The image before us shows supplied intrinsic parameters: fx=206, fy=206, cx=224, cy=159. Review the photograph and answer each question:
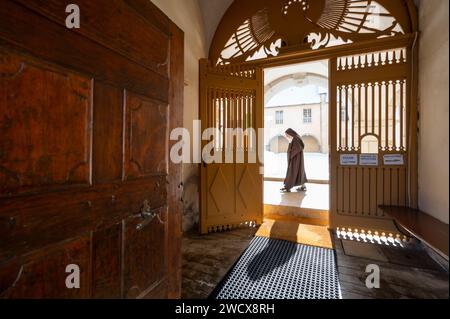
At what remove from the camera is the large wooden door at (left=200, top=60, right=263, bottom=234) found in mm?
2918

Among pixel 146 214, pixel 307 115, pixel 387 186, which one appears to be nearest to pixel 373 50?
pixel 387 186

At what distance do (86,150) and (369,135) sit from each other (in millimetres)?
2964

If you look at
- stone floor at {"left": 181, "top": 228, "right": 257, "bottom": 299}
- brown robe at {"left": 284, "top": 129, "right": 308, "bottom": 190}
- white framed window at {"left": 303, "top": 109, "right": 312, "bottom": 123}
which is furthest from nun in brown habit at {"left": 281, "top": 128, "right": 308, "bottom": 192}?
white framed window at {"left": 303, "top": 109, "right": 312, "bottom": 123}

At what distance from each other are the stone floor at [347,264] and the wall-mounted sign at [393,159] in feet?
3.16

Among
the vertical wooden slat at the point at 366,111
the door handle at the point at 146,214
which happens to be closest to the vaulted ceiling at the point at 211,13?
the vertical wooden slat at the point at 366,111

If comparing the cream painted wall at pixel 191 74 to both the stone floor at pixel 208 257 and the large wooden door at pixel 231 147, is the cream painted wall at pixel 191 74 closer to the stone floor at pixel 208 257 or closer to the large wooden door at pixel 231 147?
the large wooden door at pixel 231 147

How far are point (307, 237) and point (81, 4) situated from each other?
290cm

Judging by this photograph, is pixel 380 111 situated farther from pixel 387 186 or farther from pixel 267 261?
pixel 267 261

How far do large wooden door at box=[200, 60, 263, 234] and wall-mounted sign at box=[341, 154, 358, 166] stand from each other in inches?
43.7

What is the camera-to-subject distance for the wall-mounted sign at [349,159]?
2.65m

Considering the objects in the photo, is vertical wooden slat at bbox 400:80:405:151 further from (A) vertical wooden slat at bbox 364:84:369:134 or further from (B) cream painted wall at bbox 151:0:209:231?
(B) cream painted wall at bbox 151:0:209:231

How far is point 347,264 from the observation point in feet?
6.46
